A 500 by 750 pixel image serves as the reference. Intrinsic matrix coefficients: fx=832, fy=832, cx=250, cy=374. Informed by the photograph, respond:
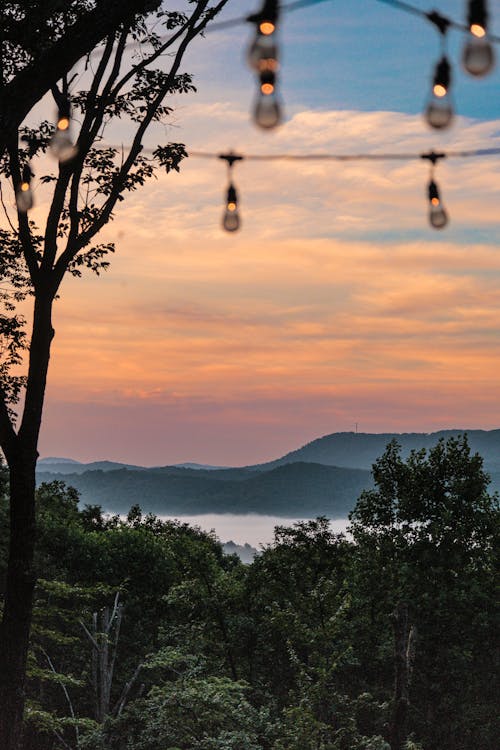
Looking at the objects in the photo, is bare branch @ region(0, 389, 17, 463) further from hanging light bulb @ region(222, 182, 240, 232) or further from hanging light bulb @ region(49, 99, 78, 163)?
hanging light bulb @ region(222, 182, 240, 232)

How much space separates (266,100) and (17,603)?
24.2 feet

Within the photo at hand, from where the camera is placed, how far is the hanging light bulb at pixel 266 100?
6.37 metres

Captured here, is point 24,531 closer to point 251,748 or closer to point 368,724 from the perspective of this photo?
point 251,748

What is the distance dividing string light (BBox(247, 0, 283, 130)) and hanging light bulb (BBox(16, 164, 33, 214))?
5.56m

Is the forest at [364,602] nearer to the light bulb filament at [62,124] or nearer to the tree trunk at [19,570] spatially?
the tree trunk at [19,570]

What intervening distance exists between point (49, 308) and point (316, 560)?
2742 cm

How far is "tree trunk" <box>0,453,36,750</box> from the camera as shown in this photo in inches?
424

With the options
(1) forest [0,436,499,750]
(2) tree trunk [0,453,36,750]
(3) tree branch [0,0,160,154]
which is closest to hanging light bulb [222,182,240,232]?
(3) tree branch [0,0,160,154]

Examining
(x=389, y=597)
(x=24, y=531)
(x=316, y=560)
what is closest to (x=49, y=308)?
(x=24, y=531)

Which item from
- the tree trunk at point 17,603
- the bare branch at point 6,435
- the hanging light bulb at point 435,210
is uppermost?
the hanging light bulb at point 435,210

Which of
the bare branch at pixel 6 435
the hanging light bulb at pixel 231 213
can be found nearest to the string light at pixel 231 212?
the hanging light bulb at pixel 231 213

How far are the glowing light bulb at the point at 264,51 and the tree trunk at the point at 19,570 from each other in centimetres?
595

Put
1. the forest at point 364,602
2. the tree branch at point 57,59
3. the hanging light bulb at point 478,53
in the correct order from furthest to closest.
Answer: the forest at point 364,602
the tree branch at point 57,59
the hanging light bulb at point 478,53

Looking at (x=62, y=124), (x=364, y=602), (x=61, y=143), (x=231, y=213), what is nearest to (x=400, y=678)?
(x=231, y=213)
